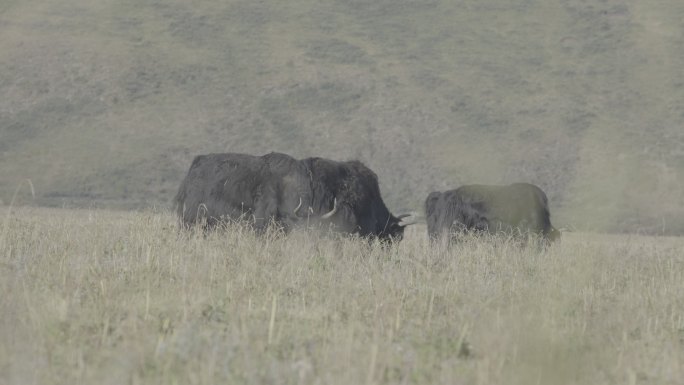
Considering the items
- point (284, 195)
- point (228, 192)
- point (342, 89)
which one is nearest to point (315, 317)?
point (284, 195)

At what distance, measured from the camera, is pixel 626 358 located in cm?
696

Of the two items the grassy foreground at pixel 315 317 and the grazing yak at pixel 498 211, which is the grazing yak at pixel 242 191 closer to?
the grassy foreground at pixel 315 317

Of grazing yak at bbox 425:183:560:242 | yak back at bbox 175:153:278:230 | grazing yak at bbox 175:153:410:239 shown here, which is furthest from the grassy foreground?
grazing yak at bbox 425:183:560:242

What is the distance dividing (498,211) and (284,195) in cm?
386

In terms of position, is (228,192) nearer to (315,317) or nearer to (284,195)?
(284,195)

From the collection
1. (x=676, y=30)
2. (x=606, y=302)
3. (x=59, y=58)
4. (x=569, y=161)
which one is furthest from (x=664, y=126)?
(x=606, y=302)

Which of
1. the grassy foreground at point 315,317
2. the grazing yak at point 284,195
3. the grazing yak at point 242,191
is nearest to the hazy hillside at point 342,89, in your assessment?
the grazing yak at point 242,191

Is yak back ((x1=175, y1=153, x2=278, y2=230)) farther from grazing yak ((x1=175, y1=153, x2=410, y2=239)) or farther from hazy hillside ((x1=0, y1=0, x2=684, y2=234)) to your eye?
hazy hillside ((x1=0, y1=0, x2=684, y2=234))

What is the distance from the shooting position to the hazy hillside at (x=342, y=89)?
5478cm

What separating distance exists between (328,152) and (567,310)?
49.4 metres

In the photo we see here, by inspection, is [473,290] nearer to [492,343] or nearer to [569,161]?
[492,343]

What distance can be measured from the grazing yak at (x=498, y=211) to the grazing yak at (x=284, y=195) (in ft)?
5.16

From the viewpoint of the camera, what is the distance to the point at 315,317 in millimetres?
7742

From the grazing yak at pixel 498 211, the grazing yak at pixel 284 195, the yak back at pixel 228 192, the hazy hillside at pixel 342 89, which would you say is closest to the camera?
the grazing yak at pixel 284 195
